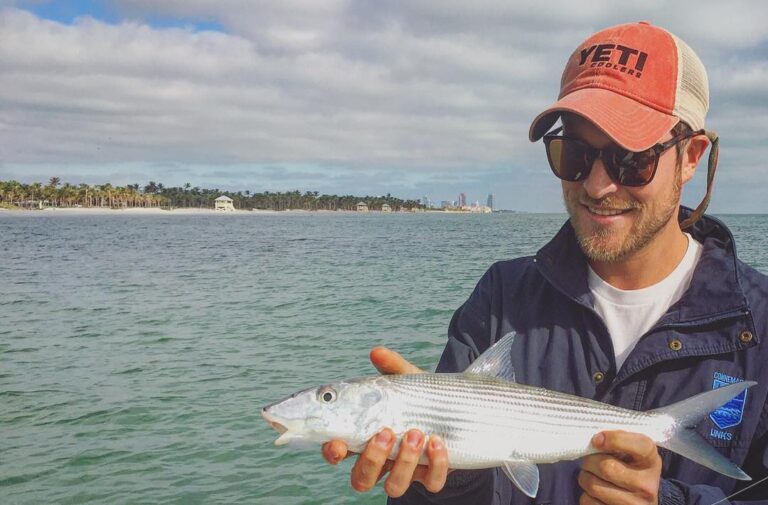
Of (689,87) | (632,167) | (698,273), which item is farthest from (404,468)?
(689,87)

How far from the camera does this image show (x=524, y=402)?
3.54 meters

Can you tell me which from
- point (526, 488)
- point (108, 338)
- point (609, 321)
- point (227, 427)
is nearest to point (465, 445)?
point (526, 488)

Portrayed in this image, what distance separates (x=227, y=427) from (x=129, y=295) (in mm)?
16006

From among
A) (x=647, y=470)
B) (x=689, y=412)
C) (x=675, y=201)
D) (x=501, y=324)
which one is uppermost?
(x=675, y=201)

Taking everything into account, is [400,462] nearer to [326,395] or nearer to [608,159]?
[326,395]

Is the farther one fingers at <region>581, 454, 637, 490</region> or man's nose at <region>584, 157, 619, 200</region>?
man's nose at <region>584, 157, 619, 200</region>

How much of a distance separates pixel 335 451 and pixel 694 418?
5.79 feet

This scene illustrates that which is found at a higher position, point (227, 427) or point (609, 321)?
point (609, 321)

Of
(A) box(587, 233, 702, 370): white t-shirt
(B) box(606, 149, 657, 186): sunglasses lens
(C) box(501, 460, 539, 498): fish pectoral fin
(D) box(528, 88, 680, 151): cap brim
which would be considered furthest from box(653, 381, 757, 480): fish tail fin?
(D) box(528, 88, 680, 151): cap brim

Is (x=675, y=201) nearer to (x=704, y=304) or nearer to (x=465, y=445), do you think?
(x=704, y=304)

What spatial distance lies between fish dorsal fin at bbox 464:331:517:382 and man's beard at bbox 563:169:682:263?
69 cm

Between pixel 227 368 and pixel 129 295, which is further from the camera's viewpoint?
pixel 129 295

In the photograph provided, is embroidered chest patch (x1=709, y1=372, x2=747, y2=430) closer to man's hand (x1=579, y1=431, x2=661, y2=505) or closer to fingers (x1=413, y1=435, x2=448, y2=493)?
man's hand (x1=579, y1=431, x2=661, y2=505)

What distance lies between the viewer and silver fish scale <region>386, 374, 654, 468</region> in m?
3.43
